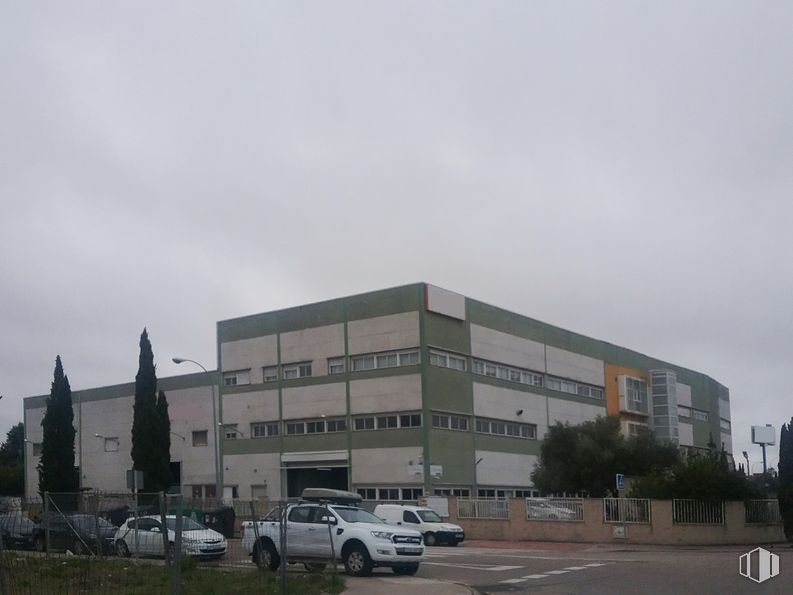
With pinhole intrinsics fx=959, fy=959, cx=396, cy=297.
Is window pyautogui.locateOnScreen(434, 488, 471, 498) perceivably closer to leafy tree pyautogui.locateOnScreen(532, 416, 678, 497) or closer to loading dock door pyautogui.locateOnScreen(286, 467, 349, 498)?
leafy tree pyautogui.locateOnScreen(532, 416, 678, 497)

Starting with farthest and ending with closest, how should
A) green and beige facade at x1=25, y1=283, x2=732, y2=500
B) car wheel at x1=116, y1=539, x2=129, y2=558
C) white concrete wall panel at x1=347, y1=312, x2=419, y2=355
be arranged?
white concrete wall panel at x1=347, y1=312, x2=419, y2=355
green and beige facade at x1=25, y1=283, x2=732, y2=500
car wheel at x1=116, y1=539, x2=129, y2=558

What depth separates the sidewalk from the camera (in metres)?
20.5

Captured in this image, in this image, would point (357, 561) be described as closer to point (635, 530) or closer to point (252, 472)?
point (635, 530)

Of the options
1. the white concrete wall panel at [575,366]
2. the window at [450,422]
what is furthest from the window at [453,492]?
the white concrete wall panel at [575,366]

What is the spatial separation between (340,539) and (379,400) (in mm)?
34112

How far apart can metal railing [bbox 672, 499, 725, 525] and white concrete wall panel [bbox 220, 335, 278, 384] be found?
3112cm

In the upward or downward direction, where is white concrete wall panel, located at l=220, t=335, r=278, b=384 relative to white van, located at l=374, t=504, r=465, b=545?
upward

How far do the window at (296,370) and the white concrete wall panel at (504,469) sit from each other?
39.4 ft

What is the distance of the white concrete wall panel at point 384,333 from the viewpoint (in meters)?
57.0

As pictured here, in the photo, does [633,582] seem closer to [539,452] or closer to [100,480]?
[539,452]

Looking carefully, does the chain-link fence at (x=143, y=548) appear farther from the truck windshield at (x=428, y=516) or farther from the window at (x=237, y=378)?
the window at (x=237, y=378)

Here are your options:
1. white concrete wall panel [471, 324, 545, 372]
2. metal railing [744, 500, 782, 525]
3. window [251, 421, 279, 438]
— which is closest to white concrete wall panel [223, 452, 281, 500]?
window [251, 421, 279, 438]

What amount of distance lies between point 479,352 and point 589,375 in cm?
1576

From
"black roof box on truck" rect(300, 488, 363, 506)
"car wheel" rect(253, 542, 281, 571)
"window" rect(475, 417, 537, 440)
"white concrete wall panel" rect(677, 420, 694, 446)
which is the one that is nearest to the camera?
"car wheel" rect(253, 542, 281, 571)
